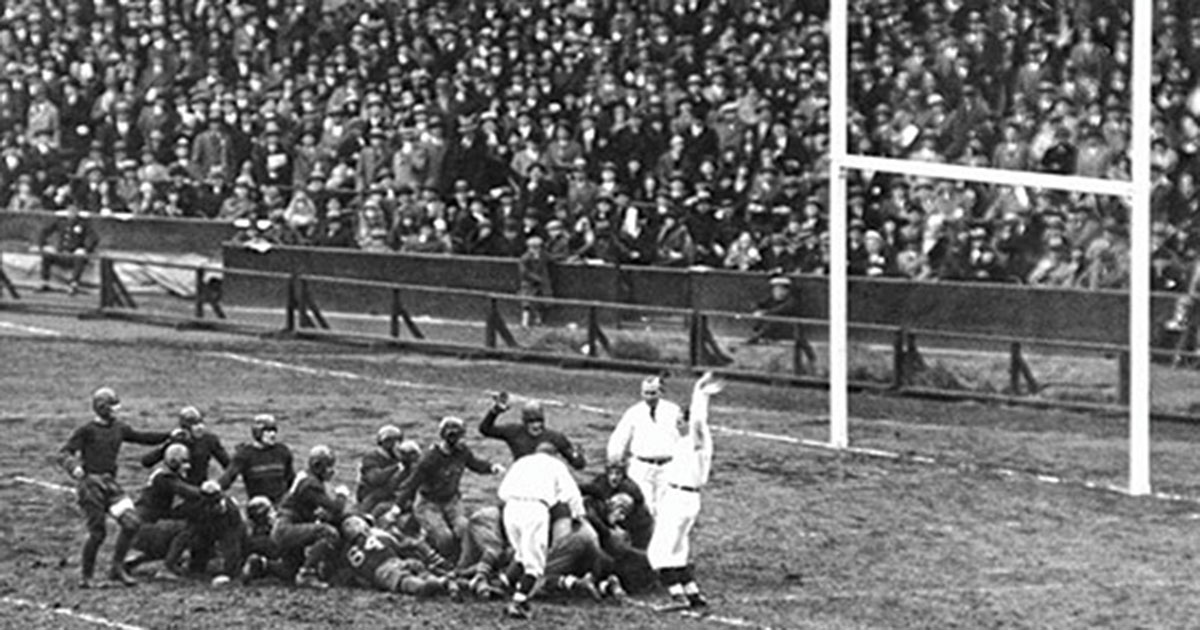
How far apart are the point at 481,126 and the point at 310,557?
54.2 feet

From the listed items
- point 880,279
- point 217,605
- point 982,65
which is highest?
point 982,65

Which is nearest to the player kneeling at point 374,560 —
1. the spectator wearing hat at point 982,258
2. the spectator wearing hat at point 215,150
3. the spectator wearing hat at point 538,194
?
the spectator wearing hat at point 982,258

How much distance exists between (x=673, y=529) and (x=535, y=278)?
15714 mm

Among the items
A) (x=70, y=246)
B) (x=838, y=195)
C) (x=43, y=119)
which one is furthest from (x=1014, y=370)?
(x=43, y=119)

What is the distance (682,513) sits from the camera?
24.4m

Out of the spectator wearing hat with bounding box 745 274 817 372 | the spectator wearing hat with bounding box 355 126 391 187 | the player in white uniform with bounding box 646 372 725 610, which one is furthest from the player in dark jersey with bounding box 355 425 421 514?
the spectator wearing hat with bounding box 355 126 391 187

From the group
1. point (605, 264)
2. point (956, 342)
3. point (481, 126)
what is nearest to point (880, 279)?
point (956, 342)

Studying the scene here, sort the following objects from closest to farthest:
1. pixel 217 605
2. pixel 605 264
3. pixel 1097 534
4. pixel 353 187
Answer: pixel 217 605 → pixel 1097 534 → pixel 605 264 → pixel 353 187

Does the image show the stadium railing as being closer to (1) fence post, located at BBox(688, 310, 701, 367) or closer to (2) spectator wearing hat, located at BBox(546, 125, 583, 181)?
(1) fence post, located at BBox(688, 310, 701, 367)

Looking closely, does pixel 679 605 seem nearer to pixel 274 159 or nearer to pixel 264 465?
pixel 264 465

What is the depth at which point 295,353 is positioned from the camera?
40219 mm

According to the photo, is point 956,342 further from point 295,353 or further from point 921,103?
point 295,353

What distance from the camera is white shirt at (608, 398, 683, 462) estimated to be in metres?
25.8

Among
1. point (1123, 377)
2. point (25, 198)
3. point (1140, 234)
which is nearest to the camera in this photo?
point (1140, 234)
